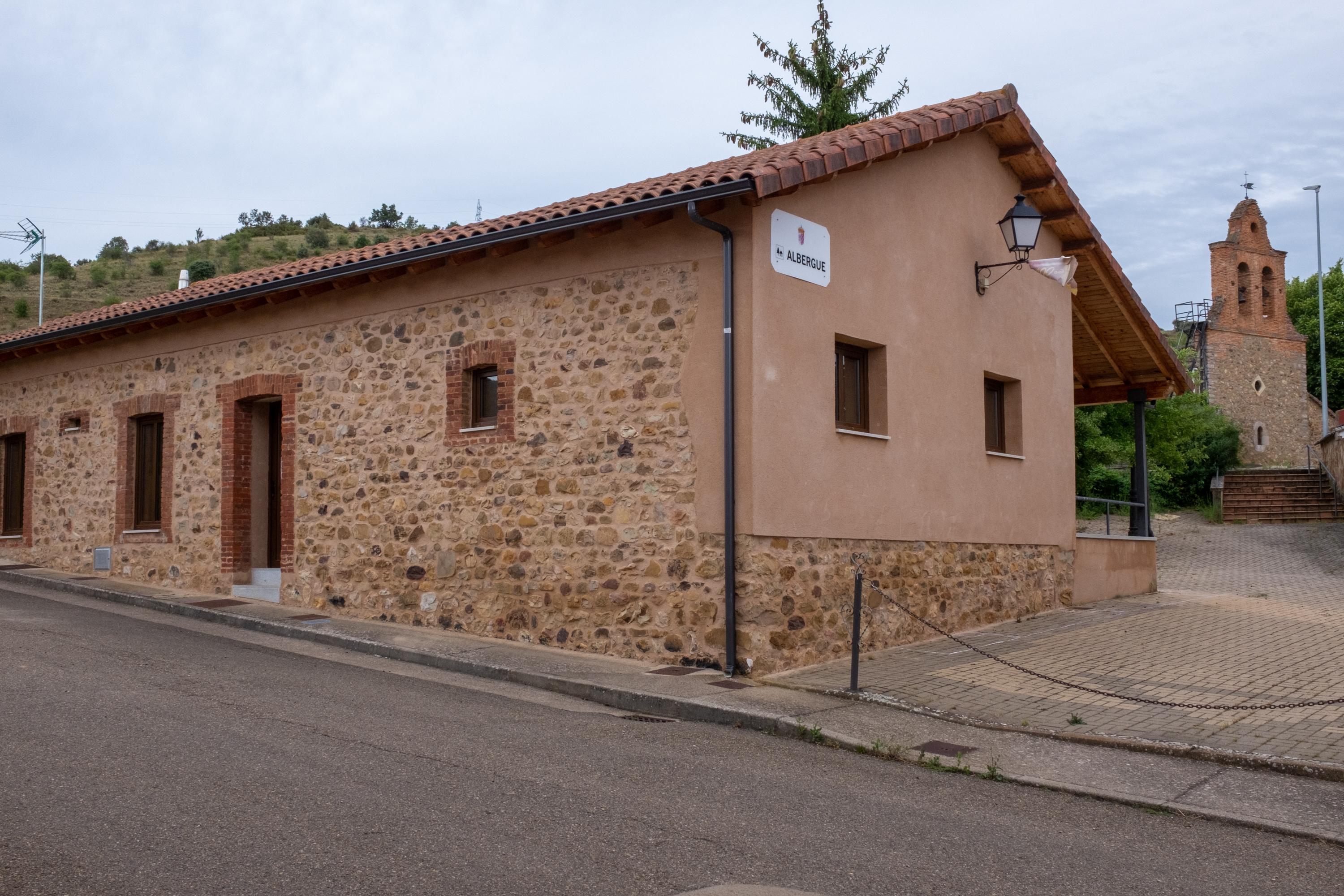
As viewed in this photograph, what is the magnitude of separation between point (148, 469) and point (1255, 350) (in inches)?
1693

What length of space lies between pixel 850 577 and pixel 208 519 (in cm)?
817

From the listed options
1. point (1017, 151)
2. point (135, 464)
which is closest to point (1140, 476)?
point (1017, 151)

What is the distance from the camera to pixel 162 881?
4012 mm

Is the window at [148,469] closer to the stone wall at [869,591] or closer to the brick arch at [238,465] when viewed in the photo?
the brick arch at [238,465]

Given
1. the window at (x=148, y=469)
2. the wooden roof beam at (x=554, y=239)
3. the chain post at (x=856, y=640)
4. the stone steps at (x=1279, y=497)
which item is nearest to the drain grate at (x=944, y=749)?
the chain post at (x=856, y=640)

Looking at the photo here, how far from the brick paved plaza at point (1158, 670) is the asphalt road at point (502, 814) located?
5.44ft

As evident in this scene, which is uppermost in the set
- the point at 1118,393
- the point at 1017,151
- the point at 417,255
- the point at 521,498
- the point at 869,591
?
the point at 1017,151

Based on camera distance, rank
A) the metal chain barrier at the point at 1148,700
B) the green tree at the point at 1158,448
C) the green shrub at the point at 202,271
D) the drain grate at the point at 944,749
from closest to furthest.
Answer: the drain grate at the point at 944,749
the metal chain barrier at the point at 1148,700
the green tree at the point at 1158,448
the green shrub at the point at 202,271

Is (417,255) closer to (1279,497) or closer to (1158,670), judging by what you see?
(1158,670)

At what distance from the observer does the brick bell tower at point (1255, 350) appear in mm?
43531

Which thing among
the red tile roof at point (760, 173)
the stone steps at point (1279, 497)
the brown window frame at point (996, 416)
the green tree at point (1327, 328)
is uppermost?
the green tree at point (1327, 328)

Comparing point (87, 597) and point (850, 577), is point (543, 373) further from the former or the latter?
point (87, 597)

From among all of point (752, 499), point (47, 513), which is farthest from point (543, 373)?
point (47, 513)

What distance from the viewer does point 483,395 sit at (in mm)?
11250
